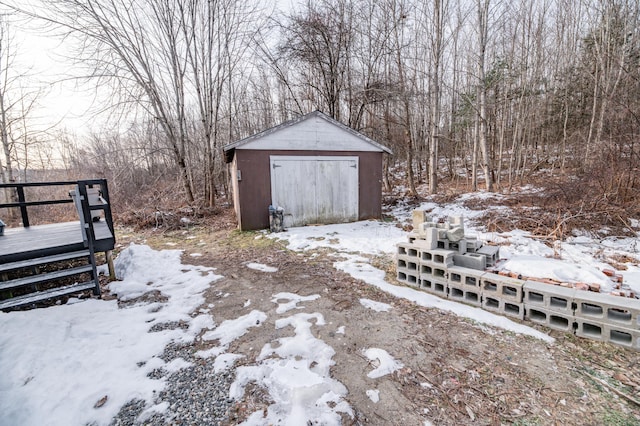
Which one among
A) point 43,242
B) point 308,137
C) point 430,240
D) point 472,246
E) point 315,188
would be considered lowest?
point 472,246

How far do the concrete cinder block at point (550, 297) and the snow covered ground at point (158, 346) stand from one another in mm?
297

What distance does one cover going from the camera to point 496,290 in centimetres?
315

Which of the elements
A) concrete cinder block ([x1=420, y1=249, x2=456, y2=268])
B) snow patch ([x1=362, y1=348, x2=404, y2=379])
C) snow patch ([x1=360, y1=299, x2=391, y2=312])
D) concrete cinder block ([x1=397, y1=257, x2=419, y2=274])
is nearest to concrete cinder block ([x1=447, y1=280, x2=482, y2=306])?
concrete cinder block ([x1=420, y1=249, x2=456, y2=268])

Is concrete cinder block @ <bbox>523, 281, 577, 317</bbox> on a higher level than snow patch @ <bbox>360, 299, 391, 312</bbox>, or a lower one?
higher

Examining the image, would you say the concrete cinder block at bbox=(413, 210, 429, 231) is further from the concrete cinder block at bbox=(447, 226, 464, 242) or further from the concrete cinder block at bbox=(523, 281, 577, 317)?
the concrete cinder block at bbox=(523, 281, 577, 317)

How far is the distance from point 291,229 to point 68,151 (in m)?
21.2

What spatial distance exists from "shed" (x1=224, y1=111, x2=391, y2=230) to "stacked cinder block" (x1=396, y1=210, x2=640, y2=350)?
435 cm

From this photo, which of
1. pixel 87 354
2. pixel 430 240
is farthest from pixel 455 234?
pixel 87 354

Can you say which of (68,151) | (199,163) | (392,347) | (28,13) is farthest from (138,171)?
(392,347)

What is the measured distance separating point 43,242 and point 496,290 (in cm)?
627

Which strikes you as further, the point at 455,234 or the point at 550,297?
the point at 455,234

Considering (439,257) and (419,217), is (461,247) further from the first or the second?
(419,217)

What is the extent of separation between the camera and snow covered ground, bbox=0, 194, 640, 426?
1946 millimetres

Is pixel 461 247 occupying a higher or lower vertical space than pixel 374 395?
higher
